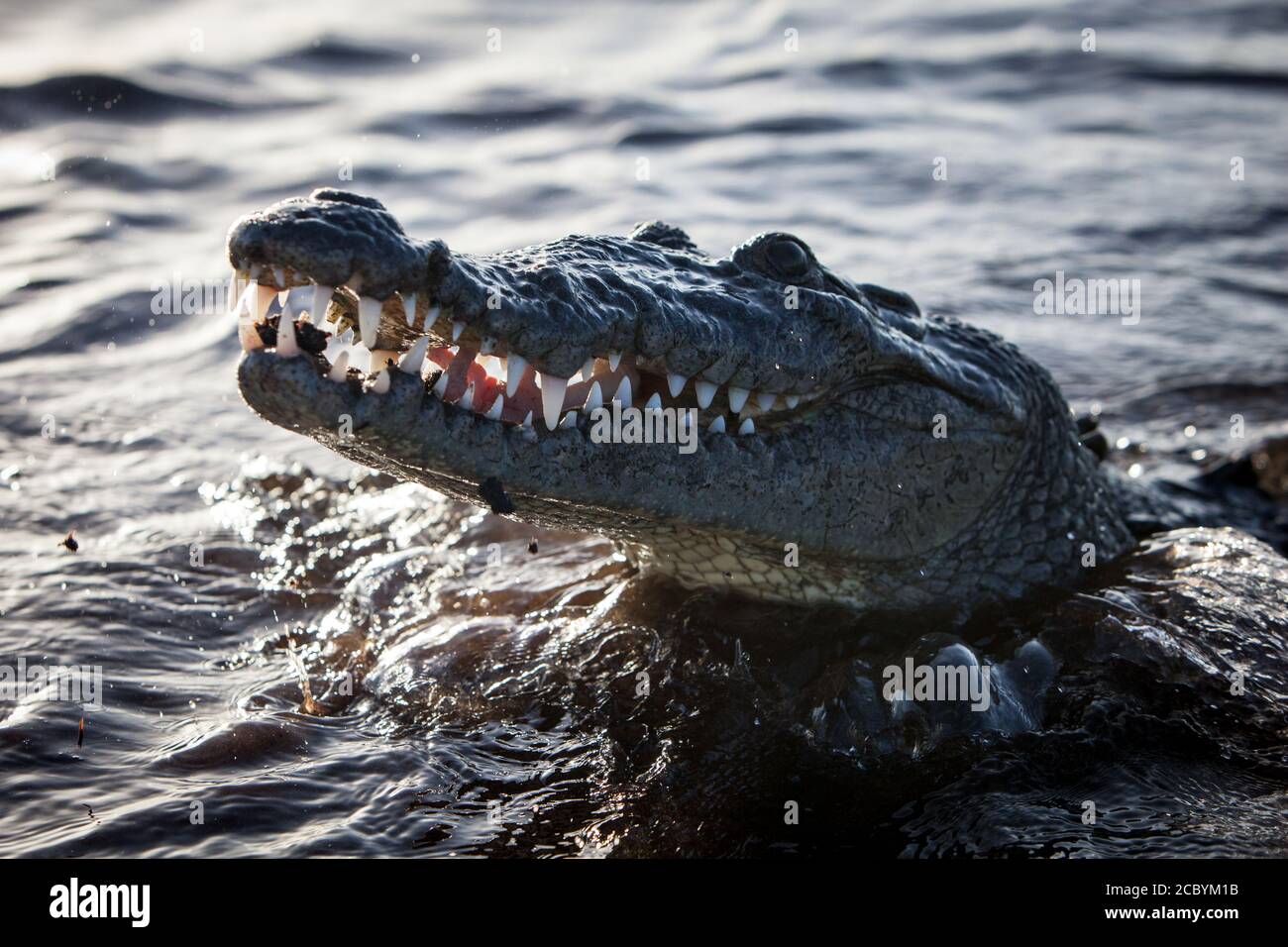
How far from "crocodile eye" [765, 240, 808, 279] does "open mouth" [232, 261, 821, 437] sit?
1.32 ft

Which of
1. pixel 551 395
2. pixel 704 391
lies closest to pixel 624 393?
pixel 704 391

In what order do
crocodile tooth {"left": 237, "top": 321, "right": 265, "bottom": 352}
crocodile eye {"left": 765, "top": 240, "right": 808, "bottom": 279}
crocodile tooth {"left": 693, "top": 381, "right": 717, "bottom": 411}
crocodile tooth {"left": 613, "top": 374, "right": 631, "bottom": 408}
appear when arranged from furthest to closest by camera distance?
crocodile eye {"left": 765, "top": 240, "right": 808, "bottom": 279}, crocodile tooth {"left": 693, "top": 381, "right": 717, "bottom": 411}, crocodile tooth {"left": 613, "top": 374, "right": 631, "bottom": 408}, crocodile tooth {"left": 237, "top": 321, "right": 265, "bottom": 352}

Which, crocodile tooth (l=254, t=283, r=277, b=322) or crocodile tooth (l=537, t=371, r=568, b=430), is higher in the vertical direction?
crocodile tooth (l=254, t=283, r=277, b=322)

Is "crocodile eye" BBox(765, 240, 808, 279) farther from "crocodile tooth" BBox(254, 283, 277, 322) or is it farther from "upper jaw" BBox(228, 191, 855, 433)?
"crocodile tooth" BBox(254, 283, 277, 322)

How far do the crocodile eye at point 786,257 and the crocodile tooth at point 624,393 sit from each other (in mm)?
701

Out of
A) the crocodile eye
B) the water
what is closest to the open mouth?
the crocodile eye

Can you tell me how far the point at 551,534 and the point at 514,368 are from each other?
2537 millimetres

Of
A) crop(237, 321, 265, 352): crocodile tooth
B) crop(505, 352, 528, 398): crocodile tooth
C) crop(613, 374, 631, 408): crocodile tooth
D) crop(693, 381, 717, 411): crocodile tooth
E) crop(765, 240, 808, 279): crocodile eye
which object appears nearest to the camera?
crop(237, 321, 265, 352): crocodile tooth

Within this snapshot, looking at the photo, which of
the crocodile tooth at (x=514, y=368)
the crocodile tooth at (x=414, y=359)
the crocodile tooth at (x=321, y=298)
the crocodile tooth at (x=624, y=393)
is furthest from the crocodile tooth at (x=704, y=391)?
the crocodile tooth at (x=321, y=298)

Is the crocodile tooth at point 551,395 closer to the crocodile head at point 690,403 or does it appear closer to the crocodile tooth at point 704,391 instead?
the crocodile head at point 690,403

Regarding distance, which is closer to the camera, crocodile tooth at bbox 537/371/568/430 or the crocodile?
the crocodile

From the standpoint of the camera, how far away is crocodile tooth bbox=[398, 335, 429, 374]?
300cm
